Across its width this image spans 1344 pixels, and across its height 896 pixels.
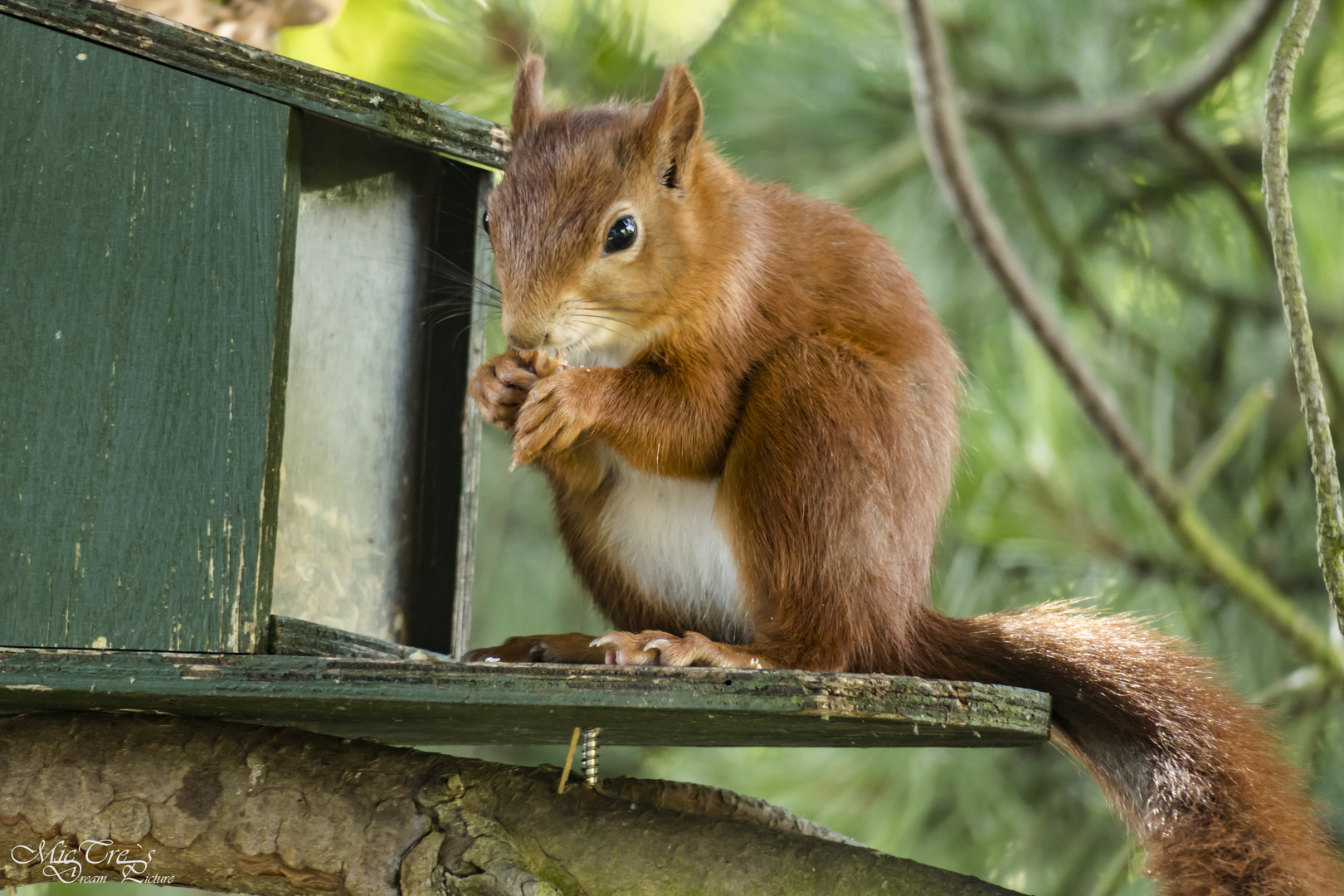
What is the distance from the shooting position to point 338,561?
4.52 feet

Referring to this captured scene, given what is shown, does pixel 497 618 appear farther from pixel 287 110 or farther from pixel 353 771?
pixel 287 110

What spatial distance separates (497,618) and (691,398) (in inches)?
58.4

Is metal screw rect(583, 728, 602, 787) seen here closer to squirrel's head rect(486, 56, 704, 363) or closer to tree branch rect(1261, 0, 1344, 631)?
squirrel's head rect(486, 56, 704, 363)

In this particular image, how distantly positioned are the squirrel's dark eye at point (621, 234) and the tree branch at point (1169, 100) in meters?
0.91

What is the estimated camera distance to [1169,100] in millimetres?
1816

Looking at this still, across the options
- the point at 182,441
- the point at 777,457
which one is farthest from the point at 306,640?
the point at 777,457

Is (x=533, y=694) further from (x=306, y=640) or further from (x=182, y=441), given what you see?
(x=182, y=441)

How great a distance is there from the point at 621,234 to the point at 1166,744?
0.64 meters

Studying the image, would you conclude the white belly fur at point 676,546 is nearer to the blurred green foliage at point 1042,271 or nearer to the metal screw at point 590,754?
the metal screw at point 590,754

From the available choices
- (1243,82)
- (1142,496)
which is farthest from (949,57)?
(1142,496)

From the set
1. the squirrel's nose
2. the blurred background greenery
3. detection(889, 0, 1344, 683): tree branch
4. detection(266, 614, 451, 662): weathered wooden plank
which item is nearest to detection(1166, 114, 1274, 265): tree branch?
the blurred background greenery

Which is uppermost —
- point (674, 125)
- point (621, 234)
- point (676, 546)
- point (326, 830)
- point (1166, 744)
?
point (674, 125)

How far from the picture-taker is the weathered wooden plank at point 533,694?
0.90 m

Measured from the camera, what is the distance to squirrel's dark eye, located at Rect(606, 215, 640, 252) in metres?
1.18
